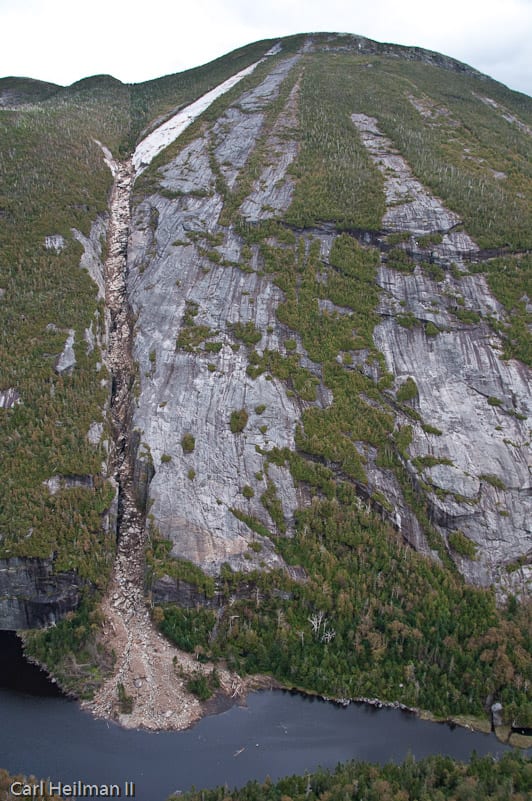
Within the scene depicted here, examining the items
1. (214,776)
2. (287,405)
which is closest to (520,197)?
(287,405)

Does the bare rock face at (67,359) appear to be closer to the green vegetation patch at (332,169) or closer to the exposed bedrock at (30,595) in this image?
the exposed bedrock at (30,595)

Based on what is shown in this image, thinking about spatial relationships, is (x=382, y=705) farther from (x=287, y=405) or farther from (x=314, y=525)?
(x=287, y=405)

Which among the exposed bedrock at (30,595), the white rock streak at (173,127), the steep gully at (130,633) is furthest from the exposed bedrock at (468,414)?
the white rock streak at (173,127)

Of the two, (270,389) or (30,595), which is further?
(270,389)

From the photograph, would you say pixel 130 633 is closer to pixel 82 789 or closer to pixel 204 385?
pixel 82 789

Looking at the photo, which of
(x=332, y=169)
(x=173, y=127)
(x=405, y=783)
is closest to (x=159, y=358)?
(x=405, y=783)
